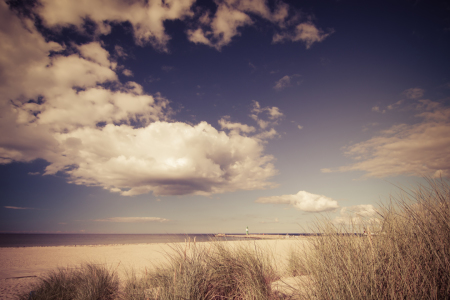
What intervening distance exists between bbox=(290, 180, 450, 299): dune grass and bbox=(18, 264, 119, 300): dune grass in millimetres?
6295

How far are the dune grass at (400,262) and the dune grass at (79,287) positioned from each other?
6.30 m

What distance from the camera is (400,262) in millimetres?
2646

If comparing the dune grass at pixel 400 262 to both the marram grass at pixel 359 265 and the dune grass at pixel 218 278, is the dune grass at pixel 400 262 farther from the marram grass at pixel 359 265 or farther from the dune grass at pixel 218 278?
the dune grass at pixel 218 278

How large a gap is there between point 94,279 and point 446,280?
8.48 m

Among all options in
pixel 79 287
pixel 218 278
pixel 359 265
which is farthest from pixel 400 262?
pixel 79 287

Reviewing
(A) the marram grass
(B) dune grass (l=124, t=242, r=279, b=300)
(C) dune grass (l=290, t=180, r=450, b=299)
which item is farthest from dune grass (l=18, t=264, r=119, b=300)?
(C) dune grass (l=290, t=180, r=450, b=299)

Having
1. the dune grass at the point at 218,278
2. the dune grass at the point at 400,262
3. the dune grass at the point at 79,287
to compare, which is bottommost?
the dune grass at the point at 79,287

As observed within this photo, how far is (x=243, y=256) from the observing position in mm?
4535

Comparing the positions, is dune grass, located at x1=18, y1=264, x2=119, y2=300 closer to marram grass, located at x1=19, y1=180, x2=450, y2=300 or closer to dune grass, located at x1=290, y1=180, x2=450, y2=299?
marram grass, located at x1=19, y1=180, x2=450, y2=300

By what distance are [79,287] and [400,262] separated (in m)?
8.45

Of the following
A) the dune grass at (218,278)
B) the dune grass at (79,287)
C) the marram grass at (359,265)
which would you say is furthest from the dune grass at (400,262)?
the dune grass at (79,287)

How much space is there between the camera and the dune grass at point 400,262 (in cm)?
230

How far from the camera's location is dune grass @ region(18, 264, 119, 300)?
5.75m

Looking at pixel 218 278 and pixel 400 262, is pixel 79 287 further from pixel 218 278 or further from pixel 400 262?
pixel 400 262
